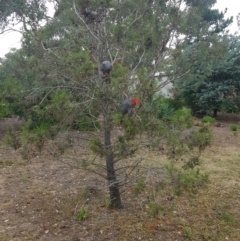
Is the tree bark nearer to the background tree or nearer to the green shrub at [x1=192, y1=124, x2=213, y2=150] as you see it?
the green shrub at [x1=192, y1=124, x2=213, y2=150]

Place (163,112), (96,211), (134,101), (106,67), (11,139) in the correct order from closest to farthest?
(134,101) → (106,67) → (11,139) → (96,211) → (163,112)

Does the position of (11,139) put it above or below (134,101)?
below

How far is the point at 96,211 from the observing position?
11.1 ft

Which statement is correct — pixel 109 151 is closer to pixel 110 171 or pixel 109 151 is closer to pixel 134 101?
pixel 110 171

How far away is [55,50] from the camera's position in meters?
3.00

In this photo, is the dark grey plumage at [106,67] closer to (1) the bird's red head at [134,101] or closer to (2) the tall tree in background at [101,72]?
(2) the tall tree in background at [101,72]

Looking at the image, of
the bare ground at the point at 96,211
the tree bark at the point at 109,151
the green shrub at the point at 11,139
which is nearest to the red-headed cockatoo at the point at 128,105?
the tree bark at the point at 109,151

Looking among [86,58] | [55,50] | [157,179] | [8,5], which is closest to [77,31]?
[55,50]

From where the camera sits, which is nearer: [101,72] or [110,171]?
[101,72]

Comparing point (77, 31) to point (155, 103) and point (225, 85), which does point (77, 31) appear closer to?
point (155, 103)

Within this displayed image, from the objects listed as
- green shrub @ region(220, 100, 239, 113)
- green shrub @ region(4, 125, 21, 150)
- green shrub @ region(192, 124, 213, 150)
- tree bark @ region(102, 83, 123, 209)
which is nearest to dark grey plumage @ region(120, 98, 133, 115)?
tree bark @ region(102, 83, 123, 209)

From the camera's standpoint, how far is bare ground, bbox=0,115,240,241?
9.70 ft

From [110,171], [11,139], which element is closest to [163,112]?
[110,171]

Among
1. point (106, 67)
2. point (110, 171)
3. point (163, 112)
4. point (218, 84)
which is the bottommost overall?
point (110, 171)
